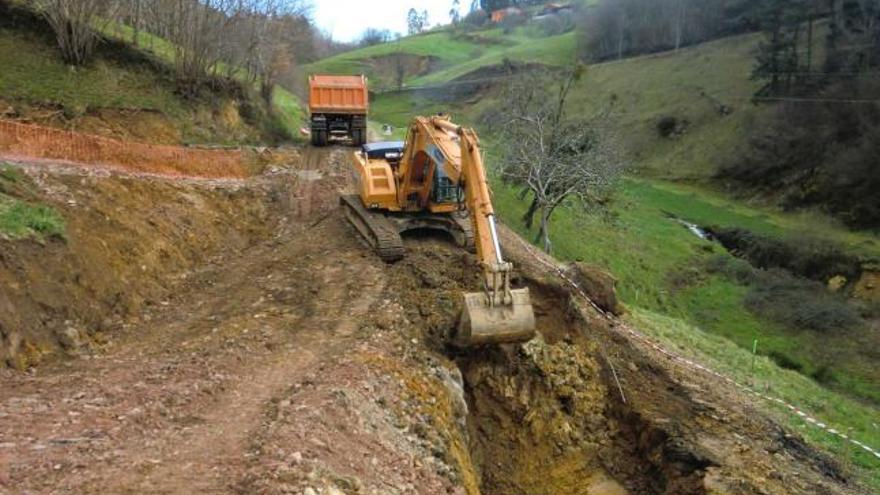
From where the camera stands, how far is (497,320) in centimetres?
983

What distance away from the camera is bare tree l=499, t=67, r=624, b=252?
25562 mm

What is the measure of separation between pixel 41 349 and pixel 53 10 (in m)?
16.7

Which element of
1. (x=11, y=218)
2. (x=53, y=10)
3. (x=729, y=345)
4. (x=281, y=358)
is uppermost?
(x=53, y=10)

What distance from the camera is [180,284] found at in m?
13.5

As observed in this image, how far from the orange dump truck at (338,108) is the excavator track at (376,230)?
13069mm

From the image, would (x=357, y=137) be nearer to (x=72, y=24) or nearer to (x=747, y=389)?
(x=72, y=24)

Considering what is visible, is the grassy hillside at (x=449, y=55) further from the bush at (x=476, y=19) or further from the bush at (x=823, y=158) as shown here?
the bush at (x=823, y=158)

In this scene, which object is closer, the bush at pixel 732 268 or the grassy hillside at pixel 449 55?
the bush at pixel 732 268

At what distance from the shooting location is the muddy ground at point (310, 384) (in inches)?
291

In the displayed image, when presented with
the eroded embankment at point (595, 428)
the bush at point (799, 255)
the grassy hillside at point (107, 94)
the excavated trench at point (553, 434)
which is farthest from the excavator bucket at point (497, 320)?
the bush at point (799, 255)

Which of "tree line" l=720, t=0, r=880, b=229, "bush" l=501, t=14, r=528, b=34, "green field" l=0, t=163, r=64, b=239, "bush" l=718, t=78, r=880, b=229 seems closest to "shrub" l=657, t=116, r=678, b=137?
"tree line" l=720, t=0, r=880, b=229

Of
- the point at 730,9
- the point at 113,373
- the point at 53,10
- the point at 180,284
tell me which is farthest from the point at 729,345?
the point at 730,9

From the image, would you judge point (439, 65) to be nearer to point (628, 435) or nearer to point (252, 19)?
point (252, 19)

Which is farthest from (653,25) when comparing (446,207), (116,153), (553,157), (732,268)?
(446,207)
